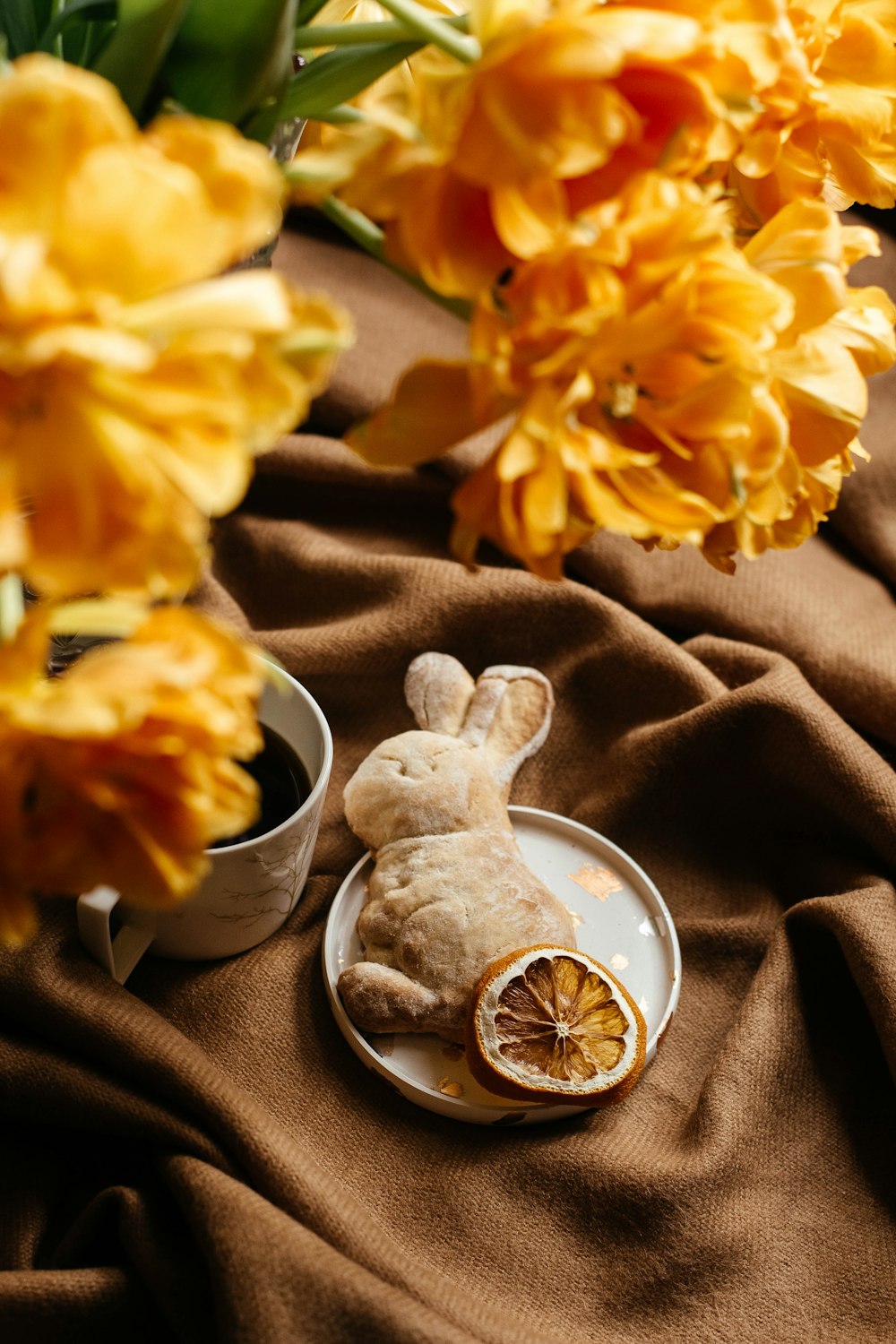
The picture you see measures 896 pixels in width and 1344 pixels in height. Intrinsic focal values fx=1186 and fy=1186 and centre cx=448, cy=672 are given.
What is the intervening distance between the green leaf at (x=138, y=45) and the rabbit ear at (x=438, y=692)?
0.46 metres

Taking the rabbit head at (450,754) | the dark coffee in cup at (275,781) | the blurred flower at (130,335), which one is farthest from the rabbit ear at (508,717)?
the blurred flower at (130,335)

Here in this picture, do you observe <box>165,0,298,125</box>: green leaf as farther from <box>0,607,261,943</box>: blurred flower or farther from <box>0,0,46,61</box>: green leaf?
<box>0,607,261,943</box>: blurred flower

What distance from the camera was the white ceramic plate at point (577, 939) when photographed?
0.62m

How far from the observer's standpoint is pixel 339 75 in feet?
1.18

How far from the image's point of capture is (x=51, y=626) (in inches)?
10.8

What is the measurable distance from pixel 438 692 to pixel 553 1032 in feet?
0.80

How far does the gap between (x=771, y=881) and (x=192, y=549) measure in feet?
2.01

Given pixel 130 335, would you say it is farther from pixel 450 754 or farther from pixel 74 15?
pixel 450 754

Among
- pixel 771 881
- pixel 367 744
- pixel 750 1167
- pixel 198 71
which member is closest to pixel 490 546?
pixel 367 744

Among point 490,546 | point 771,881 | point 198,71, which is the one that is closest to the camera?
point 198,71

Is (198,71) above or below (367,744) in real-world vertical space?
above

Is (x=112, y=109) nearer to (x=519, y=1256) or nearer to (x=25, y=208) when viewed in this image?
(x=25, y=208)

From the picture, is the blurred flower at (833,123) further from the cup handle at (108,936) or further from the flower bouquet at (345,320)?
the cup handle at (108,936)

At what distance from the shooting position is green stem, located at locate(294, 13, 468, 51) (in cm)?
33
